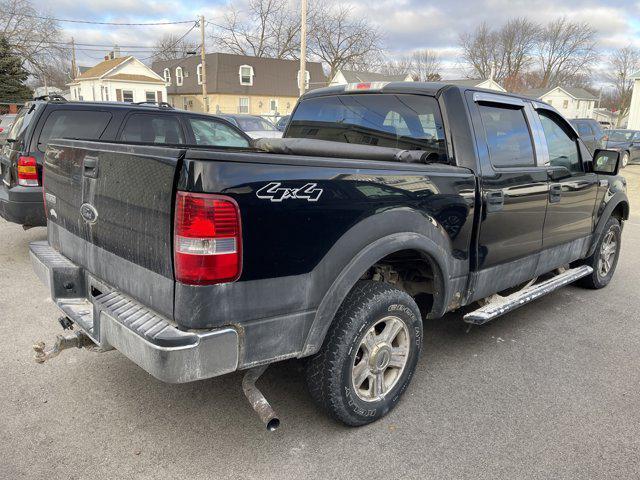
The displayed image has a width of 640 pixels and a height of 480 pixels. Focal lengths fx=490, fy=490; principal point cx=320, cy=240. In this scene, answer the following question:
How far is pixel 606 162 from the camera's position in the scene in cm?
448

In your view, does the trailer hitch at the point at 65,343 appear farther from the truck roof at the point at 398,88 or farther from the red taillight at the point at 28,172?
the red taillight at the point at 28,172

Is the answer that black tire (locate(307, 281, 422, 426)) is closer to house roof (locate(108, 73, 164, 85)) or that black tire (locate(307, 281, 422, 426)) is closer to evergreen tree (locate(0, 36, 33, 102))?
evergreen tree (locate(0, 36, 33, 102))

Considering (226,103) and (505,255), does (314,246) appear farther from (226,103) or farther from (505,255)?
(226,103)

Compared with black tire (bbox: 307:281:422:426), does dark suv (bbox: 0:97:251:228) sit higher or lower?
higher

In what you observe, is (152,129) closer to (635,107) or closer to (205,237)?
(205,237)

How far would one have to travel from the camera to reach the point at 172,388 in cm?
317

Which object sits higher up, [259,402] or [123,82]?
[123,82]

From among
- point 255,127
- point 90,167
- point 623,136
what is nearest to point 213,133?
point 90,167

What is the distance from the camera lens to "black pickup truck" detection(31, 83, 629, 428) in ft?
6.74

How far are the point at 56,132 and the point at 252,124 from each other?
9.02m

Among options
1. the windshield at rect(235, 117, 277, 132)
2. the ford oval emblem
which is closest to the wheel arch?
the ford oval emblem

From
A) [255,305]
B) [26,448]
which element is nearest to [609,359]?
[255,305]

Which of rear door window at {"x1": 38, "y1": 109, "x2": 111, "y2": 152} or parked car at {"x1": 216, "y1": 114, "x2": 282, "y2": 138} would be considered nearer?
rear door window at {"x1": 38, "y1": 109, "x2": 111, "y2": 152}

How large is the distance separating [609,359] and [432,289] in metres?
1.65
